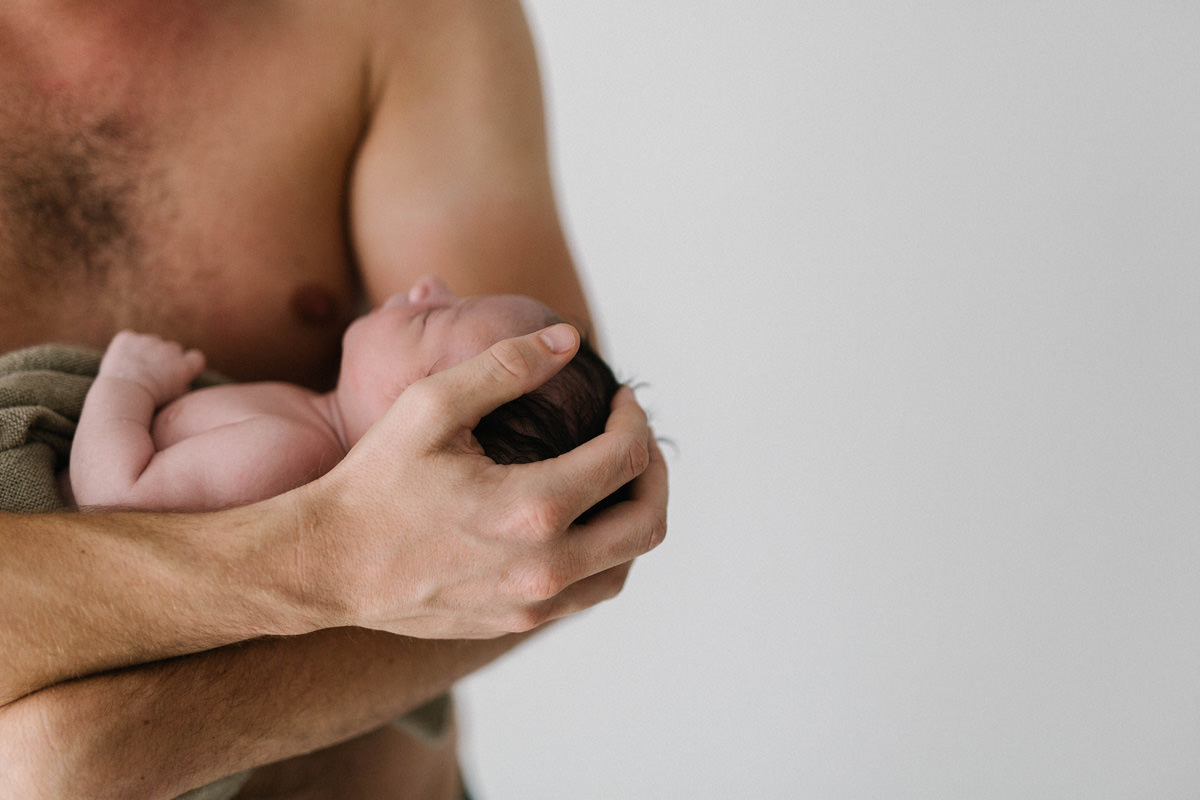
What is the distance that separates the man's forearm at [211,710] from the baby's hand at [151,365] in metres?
0.40

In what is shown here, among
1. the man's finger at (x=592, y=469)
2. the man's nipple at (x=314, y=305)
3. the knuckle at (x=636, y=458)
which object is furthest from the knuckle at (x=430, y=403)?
the man's nipple at (x=314, y=305)

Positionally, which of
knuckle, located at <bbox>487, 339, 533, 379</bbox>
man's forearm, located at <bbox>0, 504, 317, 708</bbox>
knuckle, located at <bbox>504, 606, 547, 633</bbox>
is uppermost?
knuckle, located at <bbox>487, 339, 533, 379</bbox>

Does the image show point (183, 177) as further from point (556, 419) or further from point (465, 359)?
point (556, 419)

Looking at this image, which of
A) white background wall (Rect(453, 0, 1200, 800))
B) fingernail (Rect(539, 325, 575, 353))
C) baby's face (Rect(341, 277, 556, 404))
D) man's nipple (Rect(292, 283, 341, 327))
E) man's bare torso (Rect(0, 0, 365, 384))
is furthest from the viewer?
white background wall (Rect(453, 0, 1200, 800))

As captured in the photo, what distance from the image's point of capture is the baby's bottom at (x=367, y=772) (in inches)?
51.8

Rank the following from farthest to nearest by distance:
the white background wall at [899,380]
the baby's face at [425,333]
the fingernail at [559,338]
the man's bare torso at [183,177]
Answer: the white background wall at [899,380]
the man's bare torso at [183,177]
the baby's face at [425,333]
the fingernail at [559,338]

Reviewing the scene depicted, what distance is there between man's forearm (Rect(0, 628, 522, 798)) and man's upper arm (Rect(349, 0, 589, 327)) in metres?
0.61

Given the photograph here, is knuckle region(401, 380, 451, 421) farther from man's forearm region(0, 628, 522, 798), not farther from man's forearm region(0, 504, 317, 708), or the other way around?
man's forearm region(0, 628, 522, 798)

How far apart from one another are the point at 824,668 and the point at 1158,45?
1911mm

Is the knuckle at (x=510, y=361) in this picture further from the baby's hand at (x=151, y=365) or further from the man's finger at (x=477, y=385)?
the baby's hand at (x=151, y=365)

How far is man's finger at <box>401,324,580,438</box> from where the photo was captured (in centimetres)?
96

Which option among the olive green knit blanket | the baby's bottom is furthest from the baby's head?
the baby's bottom

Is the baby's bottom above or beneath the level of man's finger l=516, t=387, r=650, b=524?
beneath

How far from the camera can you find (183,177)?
142 cm
